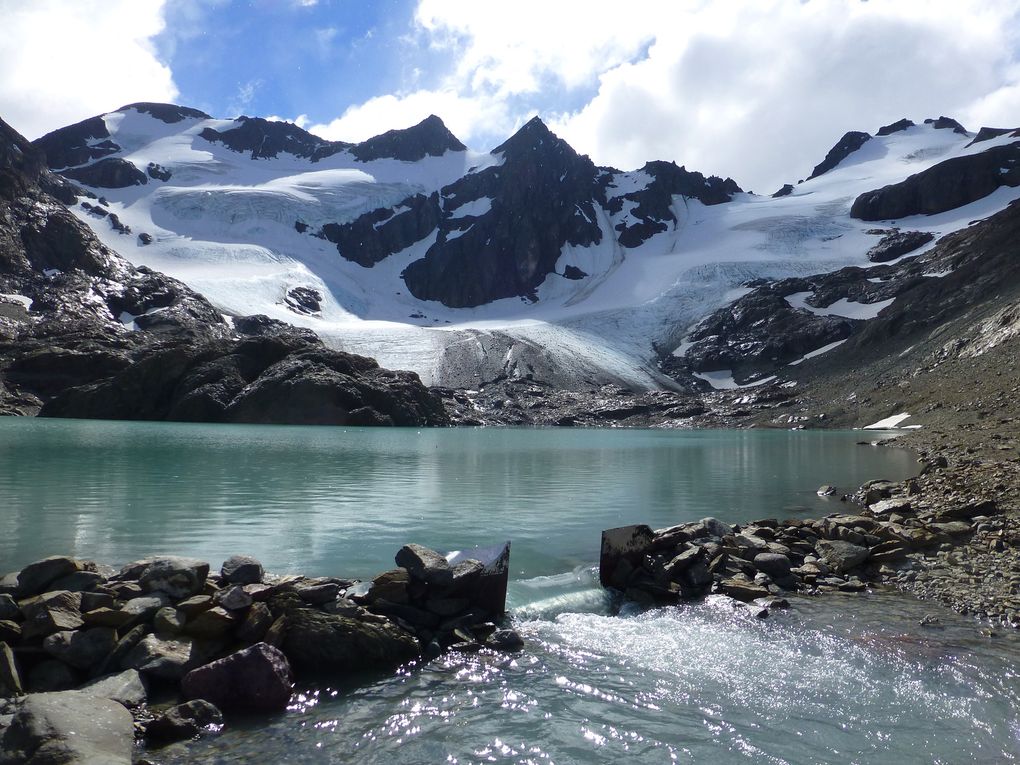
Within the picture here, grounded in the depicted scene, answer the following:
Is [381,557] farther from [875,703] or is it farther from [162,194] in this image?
[162,194]

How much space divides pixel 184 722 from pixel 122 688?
999 mm

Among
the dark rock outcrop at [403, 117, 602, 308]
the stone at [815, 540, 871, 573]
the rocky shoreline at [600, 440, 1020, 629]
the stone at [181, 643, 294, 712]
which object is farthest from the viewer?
the dark rock outcrop at [403, 117, 602, 308]

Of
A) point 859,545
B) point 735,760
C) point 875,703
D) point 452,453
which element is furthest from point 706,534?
point 452,453

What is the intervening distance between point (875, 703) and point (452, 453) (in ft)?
120

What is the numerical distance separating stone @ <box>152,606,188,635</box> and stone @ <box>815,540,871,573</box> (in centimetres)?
1095

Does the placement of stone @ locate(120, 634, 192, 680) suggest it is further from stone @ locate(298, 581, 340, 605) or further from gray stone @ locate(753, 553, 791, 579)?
gray stone @ locate(753, 553, 791, 579)

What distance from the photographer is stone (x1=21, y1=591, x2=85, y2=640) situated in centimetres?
762

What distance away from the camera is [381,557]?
14055mm

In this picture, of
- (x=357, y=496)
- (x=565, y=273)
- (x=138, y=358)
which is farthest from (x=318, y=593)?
(x=565, y=273)

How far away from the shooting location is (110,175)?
613 ft

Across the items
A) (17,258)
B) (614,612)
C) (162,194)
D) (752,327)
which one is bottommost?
(614,612)

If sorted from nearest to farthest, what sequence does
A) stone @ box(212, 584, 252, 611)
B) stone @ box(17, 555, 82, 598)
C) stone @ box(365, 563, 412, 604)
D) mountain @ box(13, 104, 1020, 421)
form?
stone @ box(212, 584, 252, 611) → stone @ box(17, 555, 82, 598) → stone @ box(365, 563, 412, 604) → mountain @ box(13, 104, 1020, 421)

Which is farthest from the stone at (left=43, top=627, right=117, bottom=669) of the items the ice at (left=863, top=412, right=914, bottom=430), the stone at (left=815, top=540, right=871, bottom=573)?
the ice at (left=863, top=412, right=914, bottom=430)

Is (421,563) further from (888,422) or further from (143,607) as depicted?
(888,422)
